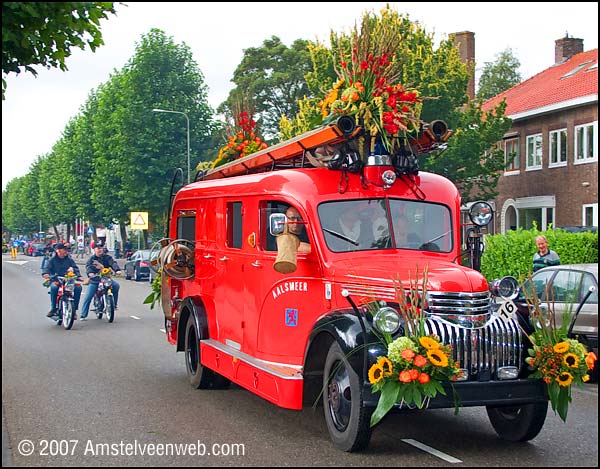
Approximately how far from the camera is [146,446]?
7578mm

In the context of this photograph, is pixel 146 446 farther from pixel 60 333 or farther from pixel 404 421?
pixel 60 333

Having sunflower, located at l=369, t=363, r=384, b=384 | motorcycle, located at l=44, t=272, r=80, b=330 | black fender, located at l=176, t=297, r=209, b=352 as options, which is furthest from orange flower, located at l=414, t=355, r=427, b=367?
motorcycle, located at l=44, t=272, r=80, b=330

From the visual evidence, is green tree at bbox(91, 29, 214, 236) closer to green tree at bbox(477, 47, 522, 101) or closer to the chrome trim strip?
green tree at bbox(477, 47, 522, 101)

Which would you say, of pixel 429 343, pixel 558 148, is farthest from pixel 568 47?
pixel 429 343

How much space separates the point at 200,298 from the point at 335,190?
129 inches

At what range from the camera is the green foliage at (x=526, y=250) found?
2434 centimetres

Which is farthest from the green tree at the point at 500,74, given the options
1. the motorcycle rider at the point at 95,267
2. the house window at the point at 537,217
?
the motorcycle rider at the point at 95,267

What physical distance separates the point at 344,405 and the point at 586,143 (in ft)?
96.3

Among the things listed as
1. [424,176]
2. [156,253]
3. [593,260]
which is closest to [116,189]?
[593,260]

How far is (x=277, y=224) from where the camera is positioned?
26.4 feet

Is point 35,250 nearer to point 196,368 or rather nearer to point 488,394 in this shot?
point 196,368

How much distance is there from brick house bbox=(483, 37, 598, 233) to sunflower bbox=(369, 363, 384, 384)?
28.1 m

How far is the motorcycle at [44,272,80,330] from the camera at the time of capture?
1825 cm

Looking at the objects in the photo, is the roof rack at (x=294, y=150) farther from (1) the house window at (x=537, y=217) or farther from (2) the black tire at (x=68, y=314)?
(1) the house window at (x=537, y=217)
